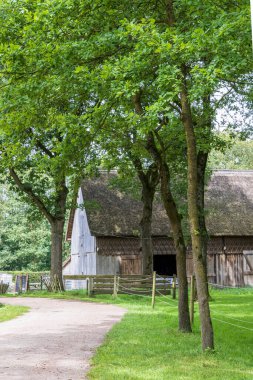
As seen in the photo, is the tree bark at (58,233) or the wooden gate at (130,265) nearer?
the tree bark at (58,233)

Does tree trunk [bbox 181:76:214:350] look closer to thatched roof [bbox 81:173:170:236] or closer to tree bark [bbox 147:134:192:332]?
tree bark [bbox 147:134:192:332]

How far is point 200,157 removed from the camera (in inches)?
899

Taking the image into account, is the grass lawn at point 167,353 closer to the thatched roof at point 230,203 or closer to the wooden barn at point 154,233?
the wooden barn at point 154,233

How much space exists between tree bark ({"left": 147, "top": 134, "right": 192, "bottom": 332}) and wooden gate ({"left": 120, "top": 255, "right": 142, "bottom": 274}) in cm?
2201

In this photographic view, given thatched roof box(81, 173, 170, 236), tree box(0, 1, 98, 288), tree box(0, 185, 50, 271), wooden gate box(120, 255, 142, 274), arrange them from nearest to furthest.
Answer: tree box(0, 1, 98, 288) → thatched roof box(81, 173, 170, 236) → wooden gate box(120, 255, 142, 274) → tree box(0, 185, 50, 271)

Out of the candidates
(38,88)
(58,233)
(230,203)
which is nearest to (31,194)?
(58,233)

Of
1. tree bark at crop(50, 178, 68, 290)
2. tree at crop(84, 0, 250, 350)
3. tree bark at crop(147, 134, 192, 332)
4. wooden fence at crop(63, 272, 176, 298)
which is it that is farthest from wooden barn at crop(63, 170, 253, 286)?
tree at crop(84, 0, 250, 350)

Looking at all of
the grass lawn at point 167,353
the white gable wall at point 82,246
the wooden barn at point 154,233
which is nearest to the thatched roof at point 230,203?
the wooden barn at point 154,233

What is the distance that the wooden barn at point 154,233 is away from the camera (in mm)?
35438

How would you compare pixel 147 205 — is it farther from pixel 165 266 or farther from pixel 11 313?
pixel 165 266

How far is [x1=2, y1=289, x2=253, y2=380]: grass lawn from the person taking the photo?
28.3 feet

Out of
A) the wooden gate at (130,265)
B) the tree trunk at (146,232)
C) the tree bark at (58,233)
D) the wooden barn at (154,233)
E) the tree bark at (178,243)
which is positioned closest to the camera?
the tree bark at (178,243)

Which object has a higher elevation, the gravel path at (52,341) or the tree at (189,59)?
the tree at (189,59)

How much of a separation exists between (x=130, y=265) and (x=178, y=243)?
2226 cm
